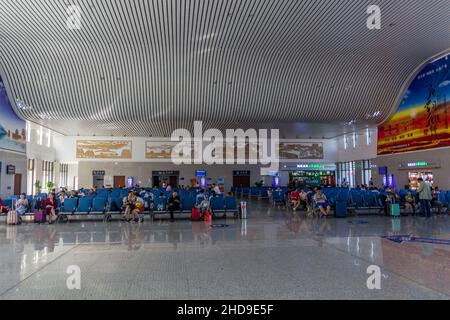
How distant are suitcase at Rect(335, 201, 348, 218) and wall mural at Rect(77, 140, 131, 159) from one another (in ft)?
74.5

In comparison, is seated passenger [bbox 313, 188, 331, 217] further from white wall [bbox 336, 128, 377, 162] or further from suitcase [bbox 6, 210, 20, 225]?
white wall [bbox 336, 128, 377, 162]

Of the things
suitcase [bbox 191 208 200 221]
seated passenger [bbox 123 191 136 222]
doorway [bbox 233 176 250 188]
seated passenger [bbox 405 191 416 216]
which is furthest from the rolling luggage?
doorway [bbox 233 176 250 188]

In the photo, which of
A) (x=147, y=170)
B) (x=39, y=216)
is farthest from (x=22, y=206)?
(x=147, y=170)

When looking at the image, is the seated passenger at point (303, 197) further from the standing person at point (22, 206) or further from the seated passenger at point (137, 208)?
the standing person at point (22, 206)

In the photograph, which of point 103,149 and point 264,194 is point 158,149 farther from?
point 264,194

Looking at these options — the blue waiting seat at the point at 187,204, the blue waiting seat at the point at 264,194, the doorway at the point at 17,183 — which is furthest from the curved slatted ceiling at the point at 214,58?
the blue waiting seat at the point at 187,204

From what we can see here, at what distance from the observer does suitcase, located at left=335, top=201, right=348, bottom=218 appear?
470 inches

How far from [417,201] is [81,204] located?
1225cm

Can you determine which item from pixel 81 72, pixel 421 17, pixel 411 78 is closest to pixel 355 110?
pixel 411 78

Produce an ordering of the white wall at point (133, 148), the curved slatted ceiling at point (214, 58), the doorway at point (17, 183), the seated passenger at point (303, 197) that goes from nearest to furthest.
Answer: the curved slatted ceiling at point (214, 58) → the seated passenger at point (303, 197) → the doorway at point (17, 183) → the white wall at point (133, 148)

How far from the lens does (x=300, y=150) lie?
32.0 m

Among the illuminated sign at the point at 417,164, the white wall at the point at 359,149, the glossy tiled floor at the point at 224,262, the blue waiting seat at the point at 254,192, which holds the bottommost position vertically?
the glossy tiled floor at the point at 224,262

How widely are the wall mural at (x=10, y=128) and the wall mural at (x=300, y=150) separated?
809 inches

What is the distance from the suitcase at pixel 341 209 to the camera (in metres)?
11.9
